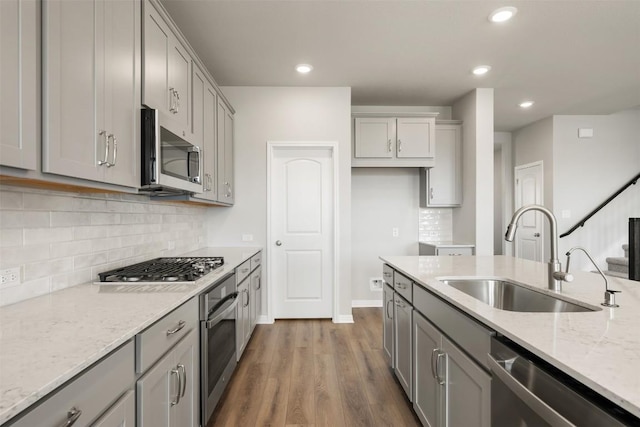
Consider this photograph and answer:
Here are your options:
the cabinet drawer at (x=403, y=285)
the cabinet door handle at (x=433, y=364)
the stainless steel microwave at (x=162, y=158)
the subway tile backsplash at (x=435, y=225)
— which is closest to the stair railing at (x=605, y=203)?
the subway tile backsplash at (x=435, y=225)

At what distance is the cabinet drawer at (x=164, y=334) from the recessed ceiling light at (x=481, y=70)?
3.37 m

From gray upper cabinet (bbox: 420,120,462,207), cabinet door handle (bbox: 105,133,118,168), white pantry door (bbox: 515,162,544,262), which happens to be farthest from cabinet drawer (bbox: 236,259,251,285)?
white pantry door (bbox: 515,162,544,262)

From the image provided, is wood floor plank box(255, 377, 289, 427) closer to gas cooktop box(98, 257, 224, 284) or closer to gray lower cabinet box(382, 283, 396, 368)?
gray lower cabinet box(382, 283, 396, 368)

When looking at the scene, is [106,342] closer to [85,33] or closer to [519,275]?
[85,33]

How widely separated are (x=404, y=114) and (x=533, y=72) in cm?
136

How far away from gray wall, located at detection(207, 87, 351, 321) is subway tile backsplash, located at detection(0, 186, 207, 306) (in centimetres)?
131

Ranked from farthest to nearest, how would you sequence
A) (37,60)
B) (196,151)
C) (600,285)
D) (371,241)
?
1. (371,241)
2. (196,151)
3. (600,285)
4. (37,60)

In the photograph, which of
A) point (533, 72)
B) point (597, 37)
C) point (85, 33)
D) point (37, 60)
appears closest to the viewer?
point (37, 60)

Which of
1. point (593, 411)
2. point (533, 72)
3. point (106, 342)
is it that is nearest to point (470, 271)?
point (593, 411)

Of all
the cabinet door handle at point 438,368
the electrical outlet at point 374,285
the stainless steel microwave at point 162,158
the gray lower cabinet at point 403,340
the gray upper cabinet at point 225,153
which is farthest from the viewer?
the electrical outlet at point 374,285

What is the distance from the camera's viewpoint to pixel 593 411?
0.68 metres

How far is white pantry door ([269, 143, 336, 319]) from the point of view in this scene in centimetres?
387

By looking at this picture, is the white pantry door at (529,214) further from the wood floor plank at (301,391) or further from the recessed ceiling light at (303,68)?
the wood floor plank at (301,391)

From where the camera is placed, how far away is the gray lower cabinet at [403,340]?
199cm
